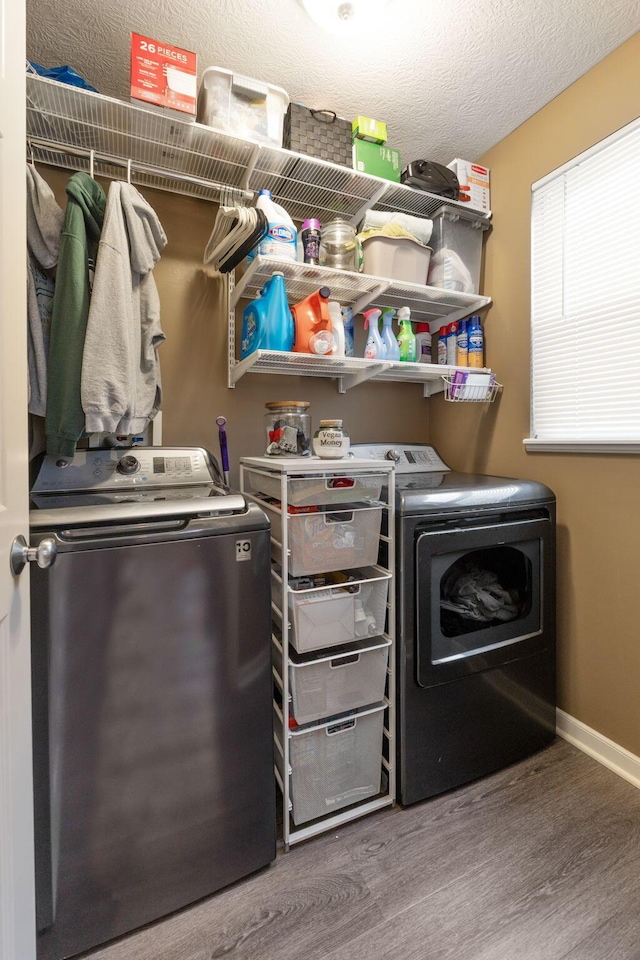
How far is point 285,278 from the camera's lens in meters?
1.72

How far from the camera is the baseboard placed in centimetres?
158

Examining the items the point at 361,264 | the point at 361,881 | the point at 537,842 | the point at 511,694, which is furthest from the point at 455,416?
the point at 361,881

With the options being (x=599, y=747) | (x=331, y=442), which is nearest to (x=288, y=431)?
(x=331, y=442)

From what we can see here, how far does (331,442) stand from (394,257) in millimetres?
940

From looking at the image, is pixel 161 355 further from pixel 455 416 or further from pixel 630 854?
pixel 630 854

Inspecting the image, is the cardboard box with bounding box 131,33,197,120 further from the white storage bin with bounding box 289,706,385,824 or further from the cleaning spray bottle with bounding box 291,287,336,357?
the white storage bin with bounding box 289,706,385,824

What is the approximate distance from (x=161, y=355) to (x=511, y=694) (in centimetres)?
192

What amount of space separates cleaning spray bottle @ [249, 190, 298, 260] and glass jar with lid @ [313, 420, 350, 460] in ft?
2.09

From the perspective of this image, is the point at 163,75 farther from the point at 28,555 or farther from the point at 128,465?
the point at 28,555

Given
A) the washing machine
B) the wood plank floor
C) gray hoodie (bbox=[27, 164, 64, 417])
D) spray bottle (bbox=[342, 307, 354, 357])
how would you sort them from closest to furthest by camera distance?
the wood plank floor
gray hoodie (bbox=[27, 164, 64, 417])
the washing machine
spray bottle (bbox=[342, 307, 354, 357])

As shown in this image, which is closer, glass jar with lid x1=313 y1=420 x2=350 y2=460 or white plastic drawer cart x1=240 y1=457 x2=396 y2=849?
white plastic drawer cart x1=240 y1=457 x2=396 y2=849

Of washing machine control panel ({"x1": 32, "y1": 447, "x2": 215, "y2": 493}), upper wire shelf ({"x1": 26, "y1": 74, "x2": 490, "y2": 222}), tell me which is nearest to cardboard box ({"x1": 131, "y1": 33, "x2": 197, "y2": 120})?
upper wire shelf ({"x1": 26, "y1": 74, "x2": 490, "y2": 222})

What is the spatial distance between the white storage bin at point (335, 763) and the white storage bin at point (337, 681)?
0.05 m

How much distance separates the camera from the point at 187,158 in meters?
1.64
